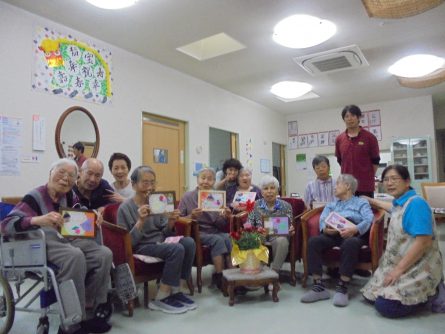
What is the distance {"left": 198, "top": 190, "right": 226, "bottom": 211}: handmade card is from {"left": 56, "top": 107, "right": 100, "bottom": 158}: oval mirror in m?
1.56

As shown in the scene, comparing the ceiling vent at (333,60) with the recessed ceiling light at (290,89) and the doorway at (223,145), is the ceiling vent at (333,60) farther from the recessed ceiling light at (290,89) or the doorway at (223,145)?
the doorway at (223,145)

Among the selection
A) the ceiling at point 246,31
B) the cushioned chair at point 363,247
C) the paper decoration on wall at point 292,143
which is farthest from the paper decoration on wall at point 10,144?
the paper decoration on wall at point 292,143

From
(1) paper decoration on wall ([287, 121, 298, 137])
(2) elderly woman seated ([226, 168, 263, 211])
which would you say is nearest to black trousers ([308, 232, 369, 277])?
(2) elderly woman seated ([226, 168, 263, 211])

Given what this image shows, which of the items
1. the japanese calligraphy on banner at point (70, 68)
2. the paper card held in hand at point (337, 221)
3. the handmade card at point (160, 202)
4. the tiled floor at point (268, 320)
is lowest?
the tiled floor at point (268, 320)

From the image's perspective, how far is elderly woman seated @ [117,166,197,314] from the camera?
93.4 inches

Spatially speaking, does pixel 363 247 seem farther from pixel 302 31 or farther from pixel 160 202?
pixel 302 31

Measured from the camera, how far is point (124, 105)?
13.5ft

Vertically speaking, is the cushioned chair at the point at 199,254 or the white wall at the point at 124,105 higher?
the white wall at the point at 124,105

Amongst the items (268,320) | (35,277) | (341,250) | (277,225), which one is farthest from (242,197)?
(35,277)

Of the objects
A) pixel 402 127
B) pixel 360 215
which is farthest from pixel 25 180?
pixel 402 127

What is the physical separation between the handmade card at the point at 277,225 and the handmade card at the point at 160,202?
81 centimetres

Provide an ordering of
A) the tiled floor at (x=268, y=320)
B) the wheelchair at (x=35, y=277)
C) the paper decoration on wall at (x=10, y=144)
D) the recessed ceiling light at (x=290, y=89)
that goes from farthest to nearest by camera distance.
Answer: the recessed ceiling light at (x=290, y=89), the paper decoration on wall at (x=10, y=144), the tiled floor at (x=268, y=320), the wheelchair at (x=35, y=277)

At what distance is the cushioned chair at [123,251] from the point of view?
2248mm

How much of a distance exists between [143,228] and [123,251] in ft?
0.94
